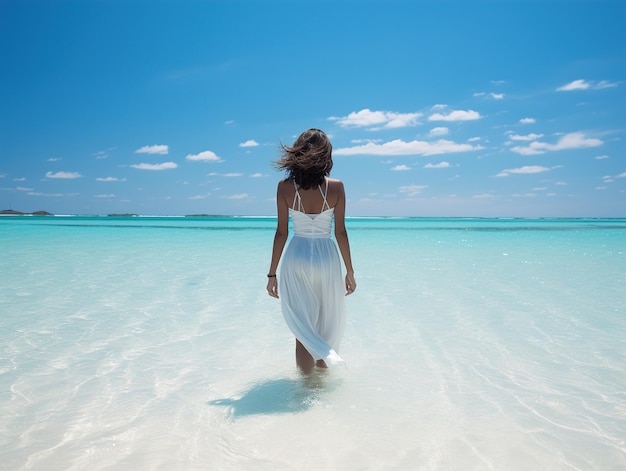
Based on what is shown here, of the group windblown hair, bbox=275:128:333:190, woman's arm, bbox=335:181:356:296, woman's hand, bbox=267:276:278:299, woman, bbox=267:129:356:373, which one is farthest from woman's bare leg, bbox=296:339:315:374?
windblown hair, bbox=275:128:333:190

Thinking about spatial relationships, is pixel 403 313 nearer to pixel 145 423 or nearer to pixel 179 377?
pixel 179 377

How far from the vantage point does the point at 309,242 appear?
3791 mm

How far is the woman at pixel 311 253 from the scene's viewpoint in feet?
11.7

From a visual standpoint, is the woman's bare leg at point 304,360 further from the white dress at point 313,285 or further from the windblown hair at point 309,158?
the windblown hair at point 309,158

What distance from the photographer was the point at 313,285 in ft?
12.6

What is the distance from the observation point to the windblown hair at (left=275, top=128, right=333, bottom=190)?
11.4 ft

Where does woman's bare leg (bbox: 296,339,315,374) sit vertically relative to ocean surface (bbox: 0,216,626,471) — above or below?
above

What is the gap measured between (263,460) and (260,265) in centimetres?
1018

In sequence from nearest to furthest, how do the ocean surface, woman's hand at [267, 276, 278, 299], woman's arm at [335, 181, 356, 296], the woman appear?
the ocean surface
the woman
woman's arm at [335, 181, 356, 296]
woman's hand at [267, 276, 278, 299]

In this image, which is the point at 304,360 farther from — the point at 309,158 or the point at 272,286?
the point at 309,158

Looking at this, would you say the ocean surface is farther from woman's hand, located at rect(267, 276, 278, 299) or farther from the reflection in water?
woman's hand, located at rect(267, 276, 278, 299)

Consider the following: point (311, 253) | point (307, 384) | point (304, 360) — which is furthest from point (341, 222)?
point (307, 384)

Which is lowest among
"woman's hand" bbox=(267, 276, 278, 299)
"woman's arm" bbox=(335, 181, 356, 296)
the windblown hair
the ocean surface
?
the ocean surface

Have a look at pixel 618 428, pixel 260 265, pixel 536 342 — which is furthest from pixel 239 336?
pixel 260 265
